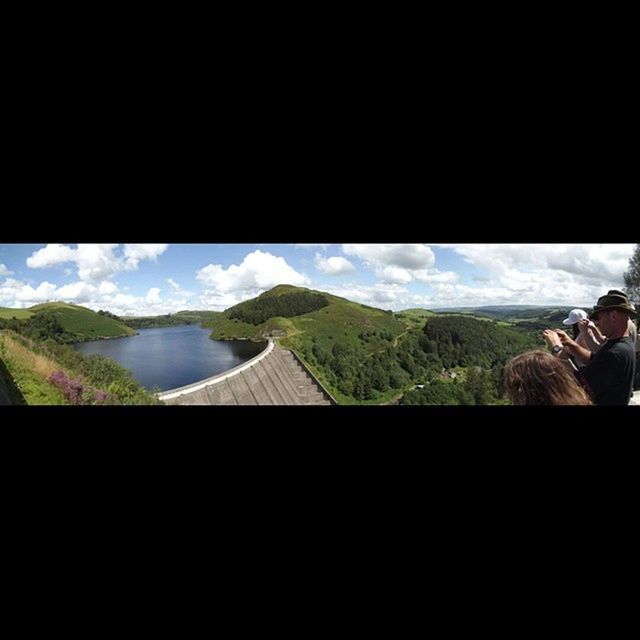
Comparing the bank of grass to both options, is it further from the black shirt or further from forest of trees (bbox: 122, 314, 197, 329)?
the black shirt

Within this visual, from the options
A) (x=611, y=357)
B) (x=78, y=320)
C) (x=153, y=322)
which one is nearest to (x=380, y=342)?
(x=611, y=357)

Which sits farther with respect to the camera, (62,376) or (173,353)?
(173,353)

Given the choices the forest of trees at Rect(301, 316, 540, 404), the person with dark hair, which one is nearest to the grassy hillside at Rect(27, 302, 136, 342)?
the forest of trees at Rect(301, 316, 540, 404)

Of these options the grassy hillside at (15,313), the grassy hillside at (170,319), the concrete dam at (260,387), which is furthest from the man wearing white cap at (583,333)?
the grassy hillside at (15,313)

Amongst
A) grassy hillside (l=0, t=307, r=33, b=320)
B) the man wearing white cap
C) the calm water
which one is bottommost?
the calm water

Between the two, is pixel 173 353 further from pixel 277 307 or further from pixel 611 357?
pixel 611 357
